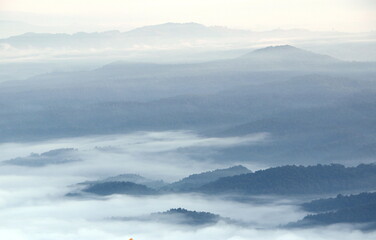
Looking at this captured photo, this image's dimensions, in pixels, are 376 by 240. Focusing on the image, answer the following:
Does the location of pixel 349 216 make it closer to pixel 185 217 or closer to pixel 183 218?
pixel 185 217

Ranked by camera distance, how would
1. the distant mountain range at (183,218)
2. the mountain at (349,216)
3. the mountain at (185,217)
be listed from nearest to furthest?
the mountain at (349,216) < the distant mountain range at (183,218) < the mountain at (185,217)

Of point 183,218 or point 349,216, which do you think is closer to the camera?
point 349,216

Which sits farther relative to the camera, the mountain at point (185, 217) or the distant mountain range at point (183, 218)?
the mountain at point (185, 217)

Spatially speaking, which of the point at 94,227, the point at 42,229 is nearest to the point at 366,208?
the point at 94,227

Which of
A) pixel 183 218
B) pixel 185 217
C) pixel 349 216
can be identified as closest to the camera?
pixel 349 216

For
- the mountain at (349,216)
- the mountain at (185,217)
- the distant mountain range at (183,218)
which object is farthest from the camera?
the mountain at (185,217)

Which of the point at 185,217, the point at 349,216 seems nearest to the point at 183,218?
the point at 185,217

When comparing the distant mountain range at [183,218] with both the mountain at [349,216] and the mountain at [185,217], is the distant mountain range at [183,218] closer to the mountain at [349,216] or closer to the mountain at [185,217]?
the mountain at [185,217]

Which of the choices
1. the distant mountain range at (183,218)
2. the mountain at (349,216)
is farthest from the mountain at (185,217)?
the mountain at (349,216)

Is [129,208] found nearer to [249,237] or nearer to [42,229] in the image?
[42,229]

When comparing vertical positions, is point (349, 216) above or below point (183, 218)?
above

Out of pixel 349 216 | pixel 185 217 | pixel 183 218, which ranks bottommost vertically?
pixel 183 218
